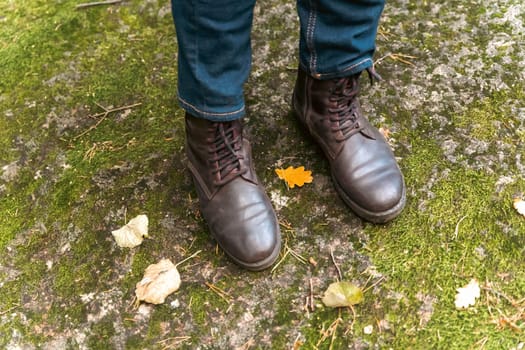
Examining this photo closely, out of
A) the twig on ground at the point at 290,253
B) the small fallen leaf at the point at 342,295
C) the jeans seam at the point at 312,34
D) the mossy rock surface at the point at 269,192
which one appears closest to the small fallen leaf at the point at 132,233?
the mossy rock surface at the point at 269,192

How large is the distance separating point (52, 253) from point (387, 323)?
3.10 ft

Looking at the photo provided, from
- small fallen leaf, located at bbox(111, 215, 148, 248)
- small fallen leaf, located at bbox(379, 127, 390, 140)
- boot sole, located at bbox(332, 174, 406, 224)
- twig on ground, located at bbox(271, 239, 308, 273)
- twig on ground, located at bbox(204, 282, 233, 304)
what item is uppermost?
small fallen leaf, located at bbox(379, 127, 390, 140)

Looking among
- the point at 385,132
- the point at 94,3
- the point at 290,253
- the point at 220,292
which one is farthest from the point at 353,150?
the point at 94,3

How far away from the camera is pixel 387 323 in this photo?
3.99 feet

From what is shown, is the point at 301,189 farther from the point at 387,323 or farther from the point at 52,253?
the point at 52,253

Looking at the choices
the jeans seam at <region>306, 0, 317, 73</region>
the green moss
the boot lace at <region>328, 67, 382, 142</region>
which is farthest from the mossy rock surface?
the jeans seam at <region>306, 0, 317, 73</region>

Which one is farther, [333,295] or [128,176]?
[128,176]

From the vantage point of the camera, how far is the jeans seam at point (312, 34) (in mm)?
1193

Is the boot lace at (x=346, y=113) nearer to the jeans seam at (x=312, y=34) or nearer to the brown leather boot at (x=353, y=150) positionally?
the brown leather boot at (x=353, y=150)

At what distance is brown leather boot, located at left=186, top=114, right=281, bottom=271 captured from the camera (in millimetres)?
1280

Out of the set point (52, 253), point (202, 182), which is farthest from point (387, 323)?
point (52, 253)

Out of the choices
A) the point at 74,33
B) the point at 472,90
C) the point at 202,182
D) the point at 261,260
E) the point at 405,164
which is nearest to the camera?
the point at 261,260

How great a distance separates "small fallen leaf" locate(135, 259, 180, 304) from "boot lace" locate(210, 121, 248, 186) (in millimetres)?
270

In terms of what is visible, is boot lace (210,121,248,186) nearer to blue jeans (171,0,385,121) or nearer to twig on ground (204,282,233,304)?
blue jeans (171,0,385,121)
